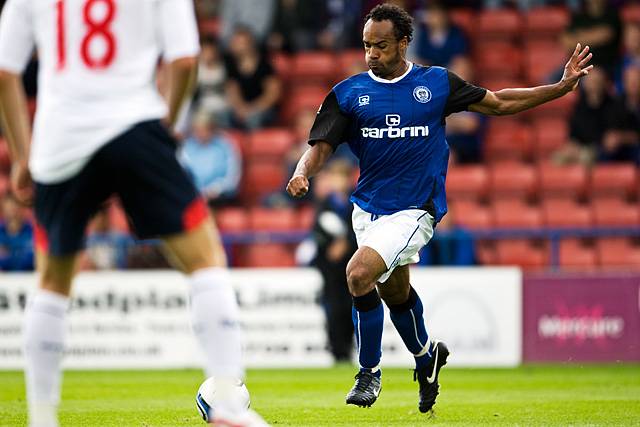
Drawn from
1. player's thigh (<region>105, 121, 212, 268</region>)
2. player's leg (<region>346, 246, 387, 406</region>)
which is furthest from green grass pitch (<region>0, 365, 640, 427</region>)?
player's thigh (<region>105, 121, 212, 268</region>)

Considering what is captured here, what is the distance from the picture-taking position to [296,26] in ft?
58.2

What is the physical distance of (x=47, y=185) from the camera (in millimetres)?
4855

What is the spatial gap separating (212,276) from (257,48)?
1177cm

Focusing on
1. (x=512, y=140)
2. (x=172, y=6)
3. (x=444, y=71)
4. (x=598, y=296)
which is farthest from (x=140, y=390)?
(x=512, y=140)

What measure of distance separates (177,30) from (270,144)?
36.7ft

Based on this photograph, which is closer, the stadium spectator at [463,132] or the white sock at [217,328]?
the white sock at [217,328]

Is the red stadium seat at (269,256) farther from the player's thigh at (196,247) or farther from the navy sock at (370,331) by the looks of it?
the player's thigh at (196,247)

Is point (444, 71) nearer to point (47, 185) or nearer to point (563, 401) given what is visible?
point (563, 401)

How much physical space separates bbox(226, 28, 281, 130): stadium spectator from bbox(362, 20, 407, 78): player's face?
876cm

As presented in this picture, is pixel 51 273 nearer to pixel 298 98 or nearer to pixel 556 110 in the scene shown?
pixel 298 98

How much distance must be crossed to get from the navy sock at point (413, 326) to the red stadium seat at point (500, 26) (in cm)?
1002

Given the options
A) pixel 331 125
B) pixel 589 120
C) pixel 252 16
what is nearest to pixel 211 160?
pixel 252 16

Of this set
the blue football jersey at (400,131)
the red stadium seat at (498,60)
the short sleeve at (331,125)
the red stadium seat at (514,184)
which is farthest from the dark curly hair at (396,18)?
the red stadium seat at (498,60)

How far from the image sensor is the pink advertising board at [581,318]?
13047mm
